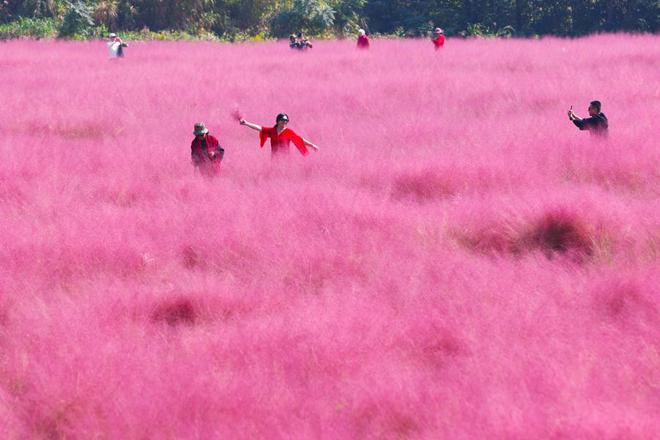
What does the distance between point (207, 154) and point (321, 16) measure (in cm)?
2849

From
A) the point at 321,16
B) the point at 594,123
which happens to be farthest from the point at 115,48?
the point at 594,123

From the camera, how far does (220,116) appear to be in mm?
17219

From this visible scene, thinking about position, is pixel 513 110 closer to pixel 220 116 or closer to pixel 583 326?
pixel 220 116

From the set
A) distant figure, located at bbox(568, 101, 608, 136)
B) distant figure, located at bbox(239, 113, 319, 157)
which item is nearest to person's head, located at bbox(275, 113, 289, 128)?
distant figure, located at bbox(239, 113, 319, 157)

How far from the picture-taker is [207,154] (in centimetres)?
1164

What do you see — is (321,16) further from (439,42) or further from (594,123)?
(594,123)

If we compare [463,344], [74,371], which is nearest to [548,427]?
[463,344]

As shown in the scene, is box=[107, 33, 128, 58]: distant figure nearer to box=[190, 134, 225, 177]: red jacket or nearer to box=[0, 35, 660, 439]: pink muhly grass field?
box=[0, 35, 660, 439]: pink muhly grass field

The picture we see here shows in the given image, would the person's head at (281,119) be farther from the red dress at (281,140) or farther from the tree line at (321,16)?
the tree line at (321,16)

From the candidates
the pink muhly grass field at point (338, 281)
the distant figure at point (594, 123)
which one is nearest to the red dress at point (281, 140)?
the pink muhly grass field at point (338, 281)

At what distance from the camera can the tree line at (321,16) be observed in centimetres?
3906

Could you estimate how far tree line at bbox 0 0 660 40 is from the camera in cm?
3906

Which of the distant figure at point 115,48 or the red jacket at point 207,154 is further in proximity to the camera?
the distant figure at point 115,48

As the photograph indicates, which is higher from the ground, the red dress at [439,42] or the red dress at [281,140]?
the red dress at [281,140]
